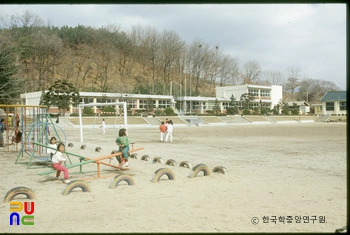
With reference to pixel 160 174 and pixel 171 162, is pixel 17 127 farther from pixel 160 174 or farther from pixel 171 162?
pixel 160 174

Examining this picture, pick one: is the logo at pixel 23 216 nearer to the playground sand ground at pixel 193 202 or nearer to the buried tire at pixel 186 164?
the playground sand ground at pixel 193 202

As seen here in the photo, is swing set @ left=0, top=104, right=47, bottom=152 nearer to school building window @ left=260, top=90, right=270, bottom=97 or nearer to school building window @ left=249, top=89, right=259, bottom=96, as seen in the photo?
school building window @ left=249, top=89, right=259, bottom=96

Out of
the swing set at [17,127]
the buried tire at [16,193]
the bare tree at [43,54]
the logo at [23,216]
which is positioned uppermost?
the bare tree at [43,54]

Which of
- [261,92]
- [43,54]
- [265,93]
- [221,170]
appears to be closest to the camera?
[221,170]

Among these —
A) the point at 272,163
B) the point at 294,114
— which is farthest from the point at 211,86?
the point at 272,163

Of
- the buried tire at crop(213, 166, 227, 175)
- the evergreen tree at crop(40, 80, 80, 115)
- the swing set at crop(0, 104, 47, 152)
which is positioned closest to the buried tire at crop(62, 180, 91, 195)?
the buried tire at crop(213, 166, 227, 175)

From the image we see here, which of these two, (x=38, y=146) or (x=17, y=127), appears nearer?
(x=38, y=146)

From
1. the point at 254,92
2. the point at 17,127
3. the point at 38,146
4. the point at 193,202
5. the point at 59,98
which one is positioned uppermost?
the point at 254,92

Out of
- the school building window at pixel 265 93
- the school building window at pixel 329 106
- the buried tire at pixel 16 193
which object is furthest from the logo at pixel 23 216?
the school building window at pixel 265 93

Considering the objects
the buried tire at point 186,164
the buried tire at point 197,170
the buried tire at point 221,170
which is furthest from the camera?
the buried tire at point 186,164

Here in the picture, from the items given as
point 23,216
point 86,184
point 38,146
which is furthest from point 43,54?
point 23,216

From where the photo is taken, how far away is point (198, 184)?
7840 millimetres

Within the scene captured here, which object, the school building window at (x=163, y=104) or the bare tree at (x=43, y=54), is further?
Answer: the bare tree at (x=43, y=54)

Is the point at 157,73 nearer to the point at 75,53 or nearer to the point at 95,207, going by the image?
the point at 75,53
